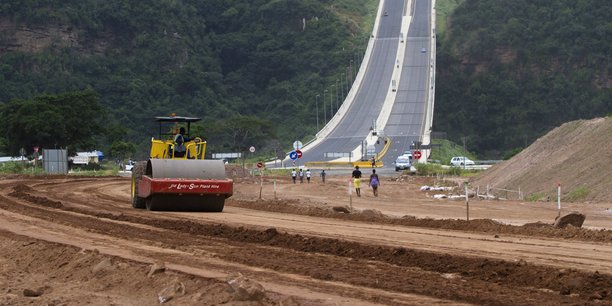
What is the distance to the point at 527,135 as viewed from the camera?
14125 centimetres

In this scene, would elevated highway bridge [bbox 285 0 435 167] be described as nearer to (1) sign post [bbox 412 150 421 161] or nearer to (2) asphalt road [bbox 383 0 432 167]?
(2) asphalt road [bbox 383 0 432 167]

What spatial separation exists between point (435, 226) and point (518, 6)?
156 m

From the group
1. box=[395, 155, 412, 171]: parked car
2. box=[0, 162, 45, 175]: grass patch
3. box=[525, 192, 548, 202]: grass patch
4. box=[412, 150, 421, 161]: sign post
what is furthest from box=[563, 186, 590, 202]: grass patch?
box=[412, 150, 421, 161]: sign post

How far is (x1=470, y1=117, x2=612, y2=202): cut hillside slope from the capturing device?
43.5 m

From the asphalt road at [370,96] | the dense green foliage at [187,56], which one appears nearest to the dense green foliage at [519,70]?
the asphalt road at [370,96]

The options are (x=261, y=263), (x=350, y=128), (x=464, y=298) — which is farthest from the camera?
(x=350, y=128)

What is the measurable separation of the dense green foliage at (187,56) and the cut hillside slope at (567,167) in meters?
73.1

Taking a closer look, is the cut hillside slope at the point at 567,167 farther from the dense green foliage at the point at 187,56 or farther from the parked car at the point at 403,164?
the dense green foliage at the point at 187,56

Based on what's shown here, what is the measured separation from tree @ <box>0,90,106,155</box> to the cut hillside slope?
50.4 meters

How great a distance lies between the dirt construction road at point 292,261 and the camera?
13.6 metres

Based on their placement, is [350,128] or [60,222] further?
[350,128]

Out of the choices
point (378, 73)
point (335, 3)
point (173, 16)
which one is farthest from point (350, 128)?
point (335, 3)

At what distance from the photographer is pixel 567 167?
48094 millimetres

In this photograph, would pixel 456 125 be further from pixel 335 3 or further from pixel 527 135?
pixel 335 3
